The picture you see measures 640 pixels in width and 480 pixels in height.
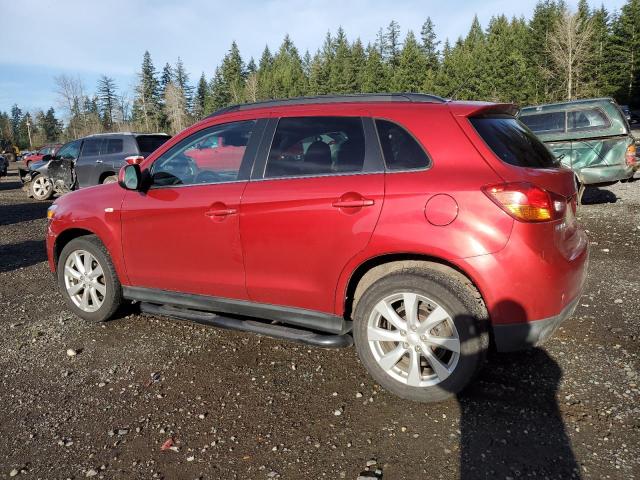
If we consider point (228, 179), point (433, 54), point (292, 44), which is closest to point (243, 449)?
point (228, 179)

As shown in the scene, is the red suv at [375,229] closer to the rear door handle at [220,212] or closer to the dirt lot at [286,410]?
the rear door handle at [220,212]

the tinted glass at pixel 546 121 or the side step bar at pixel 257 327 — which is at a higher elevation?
the tinted glass at pixel 546 121

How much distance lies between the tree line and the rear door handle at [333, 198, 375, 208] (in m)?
28.9

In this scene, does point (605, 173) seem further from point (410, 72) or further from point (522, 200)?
point (410, 72)

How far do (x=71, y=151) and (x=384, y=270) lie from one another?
42.4ft

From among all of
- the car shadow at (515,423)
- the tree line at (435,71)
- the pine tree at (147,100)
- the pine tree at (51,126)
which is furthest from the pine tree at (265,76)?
the car shadow at (515,423)

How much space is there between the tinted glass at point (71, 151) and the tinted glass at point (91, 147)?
0.90 feet

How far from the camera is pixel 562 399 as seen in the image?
122 inches

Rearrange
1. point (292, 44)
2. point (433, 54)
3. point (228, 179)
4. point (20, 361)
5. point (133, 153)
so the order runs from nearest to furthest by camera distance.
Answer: point (228, 179), point (20, 361), point (133, 153), point (433, 54), point (292, 44)

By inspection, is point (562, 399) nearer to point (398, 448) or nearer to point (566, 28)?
point (398, 448)

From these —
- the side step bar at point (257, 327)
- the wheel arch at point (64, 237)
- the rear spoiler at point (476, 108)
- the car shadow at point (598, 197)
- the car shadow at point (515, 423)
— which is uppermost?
the rear spoiler at point (476, 108)

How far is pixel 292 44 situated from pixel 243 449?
353ft

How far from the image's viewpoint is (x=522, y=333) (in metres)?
2.89

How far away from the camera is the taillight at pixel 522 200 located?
9.21 feet
